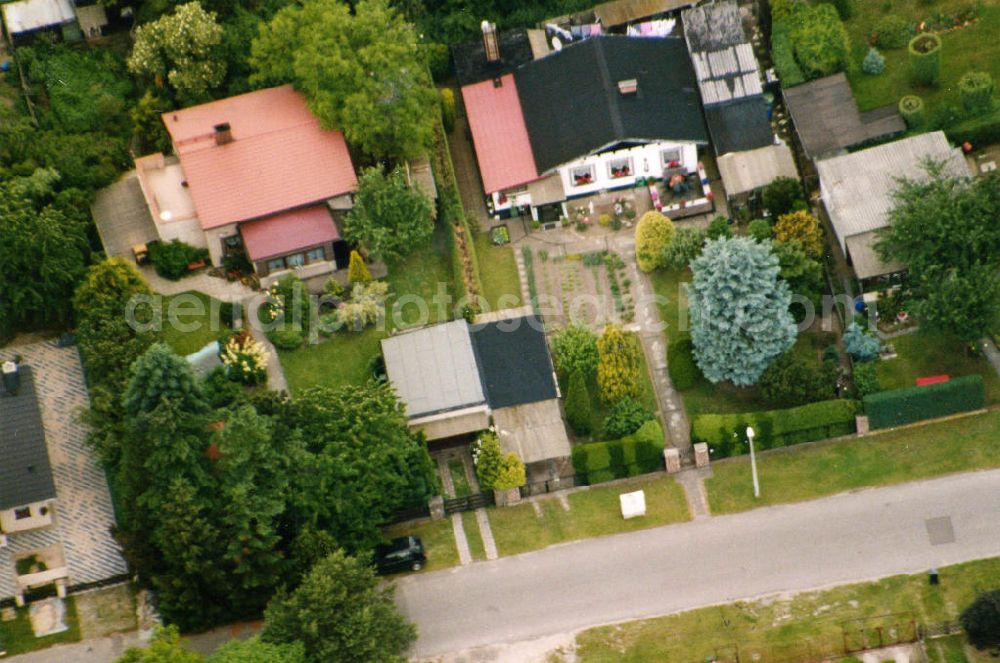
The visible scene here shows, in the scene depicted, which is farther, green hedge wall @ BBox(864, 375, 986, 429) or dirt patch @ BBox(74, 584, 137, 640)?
green hedge wall @ BBox(864, 375, 986, 429)

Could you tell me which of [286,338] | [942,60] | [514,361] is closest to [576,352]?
[514,361]

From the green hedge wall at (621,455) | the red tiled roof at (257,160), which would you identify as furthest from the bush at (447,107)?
the green hedge wall at (621,455)

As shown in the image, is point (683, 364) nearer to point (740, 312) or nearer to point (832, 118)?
point (740, 312)

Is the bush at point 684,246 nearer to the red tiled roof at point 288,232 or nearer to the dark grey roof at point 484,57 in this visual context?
the dark grey roof at point 484,57

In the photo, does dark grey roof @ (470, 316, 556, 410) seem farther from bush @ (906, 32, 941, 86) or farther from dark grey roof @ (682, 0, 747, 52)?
bush @ (906, 32, 941, 86)

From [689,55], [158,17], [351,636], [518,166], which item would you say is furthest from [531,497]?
[158,17]

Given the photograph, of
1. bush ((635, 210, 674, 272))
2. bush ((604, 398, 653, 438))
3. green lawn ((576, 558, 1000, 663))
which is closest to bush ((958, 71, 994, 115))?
bush ((635, 210, 674, 272))
